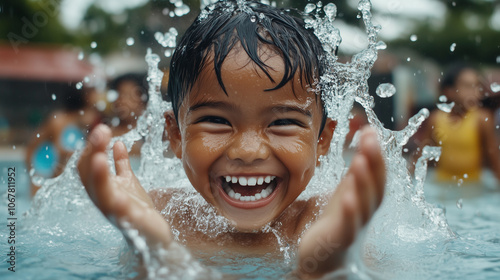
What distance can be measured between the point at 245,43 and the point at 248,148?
1.44 ft

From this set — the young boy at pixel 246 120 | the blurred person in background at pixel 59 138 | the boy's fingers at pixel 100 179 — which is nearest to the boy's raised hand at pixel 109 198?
the boy's fingers at pixel 100 179

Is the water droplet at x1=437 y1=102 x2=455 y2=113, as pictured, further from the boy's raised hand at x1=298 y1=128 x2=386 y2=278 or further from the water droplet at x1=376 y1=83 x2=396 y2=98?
the boy's raised hand at x1=298 y1=128 x2=386 y2=278

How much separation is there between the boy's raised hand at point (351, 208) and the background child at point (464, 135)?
4.24 meters

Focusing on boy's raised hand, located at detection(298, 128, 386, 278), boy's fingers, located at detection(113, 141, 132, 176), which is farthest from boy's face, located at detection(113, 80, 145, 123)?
boy's raised hand, located at detection(298, 128, 386, 278)

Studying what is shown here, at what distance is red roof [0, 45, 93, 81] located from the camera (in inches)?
605

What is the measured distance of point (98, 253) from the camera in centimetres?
236

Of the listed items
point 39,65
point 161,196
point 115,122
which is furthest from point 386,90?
point 39,65

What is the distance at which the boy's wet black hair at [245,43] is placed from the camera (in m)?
2.17

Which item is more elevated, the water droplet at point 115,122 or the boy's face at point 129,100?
the boy's face at point 129,100

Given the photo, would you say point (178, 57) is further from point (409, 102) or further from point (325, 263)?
point (409, 102)

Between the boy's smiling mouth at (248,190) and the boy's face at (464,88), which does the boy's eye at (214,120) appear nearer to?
the boy's smiling mouth at (248,190)

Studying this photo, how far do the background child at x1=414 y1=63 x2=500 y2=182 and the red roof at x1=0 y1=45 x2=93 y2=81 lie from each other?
1165 centimetres

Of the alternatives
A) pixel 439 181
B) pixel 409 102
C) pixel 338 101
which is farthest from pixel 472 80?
pixel 409 102

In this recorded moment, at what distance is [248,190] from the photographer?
227 centimetres
